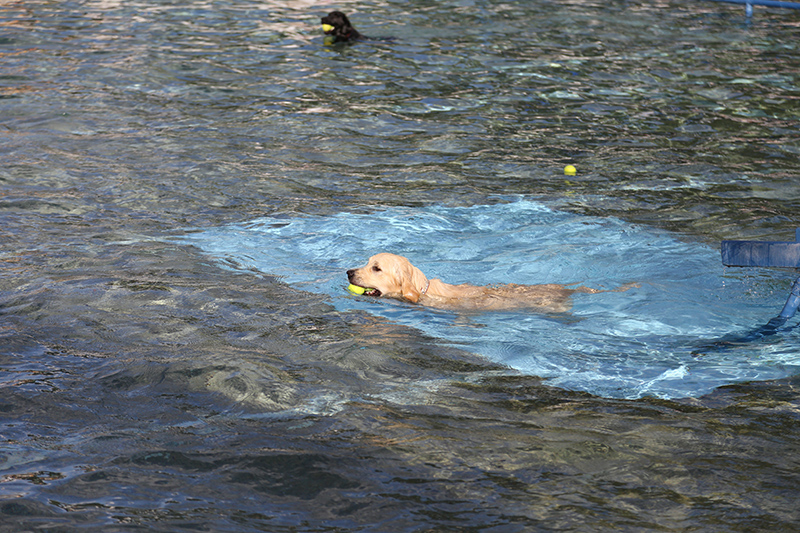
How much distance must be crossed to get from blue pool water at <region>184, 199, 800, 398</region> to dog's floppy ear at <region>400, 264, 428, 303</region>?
0.08m

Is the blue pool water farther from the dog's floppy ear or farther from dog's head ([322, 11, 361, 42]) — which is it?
dog's head ([322, 11, 361, 42])

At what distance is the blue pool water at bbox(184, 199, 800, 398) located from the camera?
202 inches

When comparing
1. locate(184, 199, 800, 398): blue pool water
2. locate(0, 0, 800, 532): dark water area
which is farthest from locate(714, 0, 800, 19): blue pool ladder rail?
locate(184, 199, 800, 398): blue pool water

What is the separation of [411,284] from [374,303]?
0.32 meters

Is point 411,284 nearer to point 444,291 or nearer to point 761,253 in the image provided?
point 444,291

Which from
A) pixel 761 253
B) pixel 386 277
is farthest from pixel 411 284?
pixel 761 253

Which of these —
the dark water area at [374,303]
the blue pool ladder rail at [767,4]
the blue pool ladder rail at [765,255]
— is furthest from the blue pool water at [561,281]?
the blue pool ladder rail at [767,4]

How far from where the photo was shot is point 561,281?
7172 millimetres

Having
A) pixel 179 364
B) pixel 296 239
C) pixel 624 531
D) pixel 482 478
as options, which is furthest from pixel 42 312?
pixel 624 531

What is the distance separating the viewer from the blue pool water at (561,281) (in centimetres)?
514

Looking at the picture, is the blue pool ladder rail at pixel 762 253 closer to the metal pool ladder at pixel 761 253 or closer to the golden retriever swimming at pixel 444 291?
the metal pool ladder at pixel 761 253

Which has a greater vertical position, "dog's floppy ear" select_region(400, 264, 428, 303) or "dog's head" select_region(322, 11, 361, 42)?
"dog's head" select_region(322, 11, 361, 42)

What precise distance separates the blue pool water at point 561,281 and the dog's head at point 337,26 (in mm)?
8567

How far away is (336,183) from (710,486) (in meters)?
6.32
